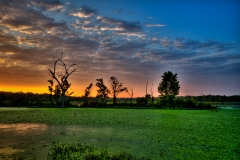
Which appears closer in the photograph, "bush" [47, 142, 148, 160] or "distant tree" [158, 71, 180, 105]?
"bush" [47, 142, 148, 160]

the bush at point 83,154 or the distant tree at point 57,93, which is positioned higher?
the distant tree at point 57,93

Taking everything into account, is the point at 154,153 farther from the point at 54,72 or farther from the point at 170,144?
the point at 54,72

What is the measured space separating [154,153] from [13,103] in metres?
41.9

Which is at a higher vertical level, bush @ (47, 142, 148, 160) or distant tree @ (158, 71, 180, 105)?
distant tree @ (158, 71, 180, 105)

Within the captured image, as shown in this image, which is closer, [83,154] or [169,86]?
[83,154]

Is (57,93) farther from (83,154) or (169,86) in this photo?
(83,154)

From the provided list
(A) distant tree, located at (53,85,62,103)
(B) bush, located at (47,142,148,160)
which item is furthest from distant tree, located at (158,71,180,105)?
(B) bush, located at (47,142,148,160)

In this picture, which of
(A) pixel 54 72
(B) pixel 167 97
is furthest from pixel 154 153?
(B) pixel 167 97

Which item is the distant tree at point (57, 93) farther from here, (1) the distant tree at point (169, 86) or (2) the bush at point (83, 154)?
(2) the bush at point (83, 154)

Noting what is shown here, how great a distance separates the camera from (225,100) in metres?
101

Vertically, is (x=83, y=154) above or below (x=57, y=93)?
below

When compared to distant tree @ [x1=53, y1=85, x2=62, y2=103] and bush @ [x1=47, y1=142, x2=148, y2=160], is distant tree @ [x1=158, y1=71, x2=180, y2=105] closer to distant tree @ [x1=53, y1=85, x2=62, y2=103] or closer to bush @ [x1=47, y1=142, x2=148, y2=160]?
distant tree @ [x1=53, y1=85, x2=62, y2=103]

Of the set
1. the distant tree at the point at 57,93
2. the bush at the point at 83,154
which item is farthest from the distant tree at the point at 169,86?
the bush at the point at 83,154

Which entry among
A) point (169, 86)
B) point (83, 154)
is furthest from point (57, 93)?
point (83, 154)
